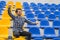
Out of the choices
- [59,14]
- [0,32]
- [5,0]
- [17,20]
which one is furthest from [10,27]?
[5,0]

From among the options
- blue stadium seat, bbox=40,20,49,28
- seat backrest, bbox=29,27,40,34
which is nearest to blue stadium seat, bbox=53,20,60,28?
blue stadium seat, bbox=40,20,49,28

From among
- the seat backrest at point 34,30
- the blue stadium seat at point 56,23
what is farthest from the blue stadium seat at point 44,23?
the seat backrest at point 34,30

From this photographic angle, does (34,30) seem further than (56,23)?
No

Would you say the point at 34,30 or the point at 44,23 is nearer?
the point at 34,30

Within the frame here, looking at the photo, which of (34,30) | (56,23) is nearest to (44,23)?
→ (56,23)

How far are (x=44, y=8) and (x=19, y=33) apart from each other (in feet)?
30.3

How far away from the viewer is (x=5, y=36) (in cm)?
926

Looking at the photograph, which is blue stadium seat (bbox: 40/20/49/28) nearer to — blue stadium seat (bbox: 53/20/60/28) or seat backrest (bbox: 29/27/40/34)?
blue stadium seat (bbox: 53/20/60/28)

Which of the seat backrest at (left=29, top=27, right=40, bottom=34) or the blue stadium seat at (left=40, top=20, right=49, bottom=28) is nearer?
the seat backrest at (left=29, top=27, right=40, bottom=34)

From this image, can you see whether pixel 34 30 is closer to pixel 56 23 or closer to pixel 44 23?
pixel 44 23

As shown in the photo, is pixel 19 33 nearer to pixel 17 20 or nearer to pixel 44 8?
pixel 17 20

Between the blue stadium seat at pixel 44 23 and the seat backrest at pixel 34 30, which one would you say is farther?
the blue stadium seat at pixel 44 23

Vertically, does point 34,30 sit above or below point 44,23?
below

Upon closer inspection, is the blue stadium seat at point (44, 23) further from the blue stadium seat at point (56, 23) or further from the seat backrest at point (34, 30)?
the seat backrest at point (34, 30)
